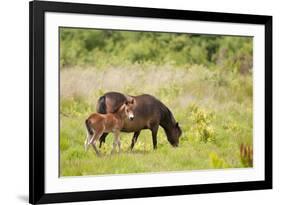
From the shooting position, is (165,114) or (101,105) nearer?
(101,105)

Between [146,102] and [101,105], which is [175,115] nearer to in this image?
[146,102]

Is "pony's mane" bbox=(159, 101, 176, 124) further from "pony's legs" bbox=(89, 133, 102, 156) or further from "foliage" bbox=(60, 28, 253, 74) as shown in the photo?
"pony's legs" bbox=(89, 133, 102, 156)

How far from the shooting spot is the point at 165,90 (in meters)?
Result: 2.40

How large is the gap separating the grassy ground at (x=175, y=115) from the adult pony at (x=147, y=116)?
0.02m

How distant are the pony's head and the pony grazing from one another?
16 centimetres

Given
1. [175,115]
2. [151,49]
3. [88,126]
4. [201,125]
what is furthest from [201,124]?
[88,126]

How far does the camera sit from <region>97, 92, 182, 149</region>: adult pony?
232cm

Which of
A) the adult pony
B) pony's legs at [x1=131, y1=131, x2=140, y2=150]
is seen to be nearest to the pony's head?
the adult pony

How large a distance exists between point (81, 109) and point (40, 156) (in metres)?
0.23

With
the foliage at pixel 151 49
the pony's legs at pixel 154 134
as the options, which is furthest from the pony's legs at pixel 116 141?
the foliage at pixel 151 49

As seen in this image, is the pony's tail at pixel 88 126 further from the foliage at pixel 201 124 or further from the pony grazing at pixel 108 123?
the foliage at pixel 201 124

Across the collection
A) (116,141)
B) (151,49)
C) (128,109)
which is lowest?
(116,141)

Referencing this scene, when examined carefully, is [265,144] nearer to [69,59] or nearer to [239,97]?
[239,97]

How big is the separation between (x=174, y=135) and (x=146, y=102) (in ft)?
0.55
